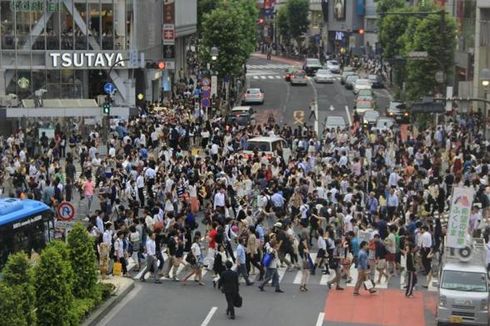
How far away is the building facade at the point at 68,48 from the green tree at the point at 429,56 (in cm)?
1601

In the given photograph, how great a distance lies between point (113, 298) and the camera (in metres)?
26.5

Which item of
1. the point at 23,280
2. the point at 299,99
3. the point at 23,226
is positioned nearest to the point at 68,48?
the point at 299,99

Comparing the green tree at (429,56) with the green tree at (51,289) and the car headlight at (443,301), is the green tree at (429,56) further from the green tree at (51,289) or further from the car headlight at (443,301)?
the green tree at (51,289)

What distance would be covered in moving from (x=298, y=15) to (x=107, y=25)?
75.0 meters

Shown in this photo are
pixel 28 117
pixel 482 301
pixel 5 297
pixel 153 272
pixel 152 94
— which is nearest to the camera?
pixel 5 297

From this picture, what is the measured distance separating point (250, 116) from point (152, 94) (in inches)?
453

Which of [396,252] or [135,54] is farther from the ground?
[135,54]

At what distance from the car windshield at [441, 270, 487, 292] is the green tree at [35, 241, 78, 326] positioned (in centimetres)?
854

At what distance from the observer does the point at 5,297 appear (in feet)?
63.7

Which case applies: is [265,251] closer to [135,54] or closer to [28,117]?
[28,117]

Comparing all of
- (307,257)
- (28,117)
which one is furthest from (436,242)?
(28,117)

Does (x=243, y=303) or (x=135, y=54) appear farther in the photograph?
(x=135, y=54)

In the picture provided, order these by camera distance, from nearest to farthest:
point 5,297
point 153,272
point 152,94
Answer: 1. point 5,297
2. point 153,272
3. point 152,94

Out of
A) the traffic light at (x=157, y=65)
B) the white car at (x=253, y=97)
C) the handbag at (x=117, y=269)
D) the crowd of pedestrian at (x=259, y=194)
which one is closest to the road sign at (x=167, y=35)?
the traffic light at (x=157, y=65)
